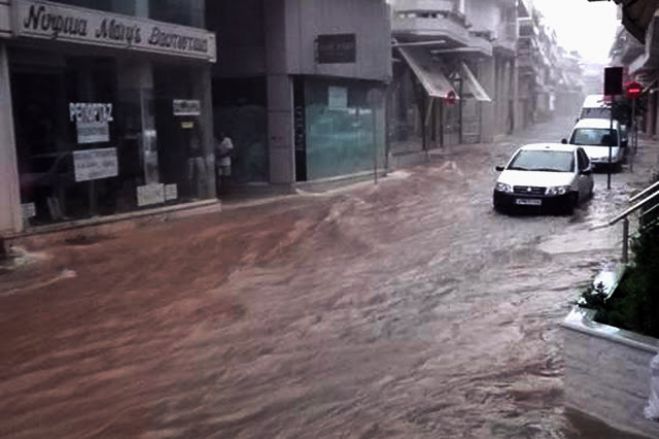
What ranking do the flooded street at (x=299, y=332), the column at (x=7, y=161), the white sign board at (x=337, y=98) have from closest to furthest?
the flooded street at (x=299, y=332) → the column at (x=7, y=161) → the white sign board at (x=337, y=98)

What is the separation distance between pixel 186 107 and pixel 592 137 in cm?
1675

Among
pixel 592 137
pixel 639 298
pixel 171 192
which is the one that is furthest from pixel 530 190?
pixel 592 137

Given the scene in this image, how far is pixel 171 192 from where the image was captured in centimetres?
1870

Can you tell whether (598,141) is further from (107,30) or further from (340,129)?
(107,30)

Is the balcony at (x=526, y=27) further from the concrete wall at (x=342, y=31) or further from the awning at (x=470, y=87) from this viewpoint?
the concrete wall at (x=342, y=31)

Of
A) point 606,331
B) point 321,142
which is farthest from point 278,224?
point 606,331

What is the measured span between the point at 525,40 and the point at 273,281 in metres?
71.1

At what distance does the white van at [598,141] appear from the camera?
28375 millimetres

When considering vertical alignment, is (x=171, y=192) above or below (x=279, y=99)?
below

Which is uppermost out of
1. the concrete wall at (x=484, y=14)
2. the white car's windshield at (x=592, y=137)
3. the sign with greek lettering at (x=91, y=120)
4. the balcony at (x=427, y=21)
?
the concrete wall at (x=484, y=14)

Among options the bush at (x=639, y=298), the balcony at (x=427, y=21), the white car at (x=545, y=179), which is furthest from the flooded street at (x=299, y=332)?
the balcony at (x=427, y=21)

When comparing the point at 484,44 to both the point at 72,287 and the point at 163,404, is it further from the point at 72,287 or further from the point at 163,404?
the point at 163,404

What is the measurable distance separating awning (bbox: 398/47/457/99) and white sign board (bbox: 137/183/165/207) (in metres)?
22.7

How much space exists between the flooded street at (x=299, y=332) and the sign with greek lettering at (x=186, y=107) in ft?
11.4
